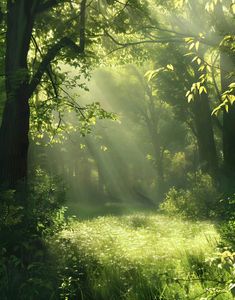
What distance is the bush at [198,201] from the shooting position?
20.1 m

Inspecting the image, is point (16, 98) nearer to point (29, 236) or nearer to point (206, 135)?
point (29, 236)

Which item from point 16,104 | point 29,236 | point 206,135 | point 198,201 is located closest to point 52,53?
point 16,104

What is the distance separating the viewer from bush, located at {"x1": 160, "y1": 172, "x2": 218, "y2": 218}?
2009cm

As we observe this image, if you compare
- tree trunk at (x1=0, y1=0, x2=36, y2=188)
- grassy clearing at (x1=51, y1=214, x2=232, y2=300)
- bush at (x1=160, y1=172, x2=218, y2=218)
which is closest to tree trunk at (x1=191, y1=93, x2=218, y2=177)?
bush at (x1=160, y1=172, x2=218, y2=218)

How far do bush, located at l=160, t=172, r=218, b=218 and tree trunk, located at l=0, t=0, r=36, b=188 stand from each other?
10.4m

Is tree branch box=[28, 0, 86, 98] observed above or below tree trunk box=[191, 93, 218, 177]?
below

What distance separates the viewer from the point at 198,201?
826 inches

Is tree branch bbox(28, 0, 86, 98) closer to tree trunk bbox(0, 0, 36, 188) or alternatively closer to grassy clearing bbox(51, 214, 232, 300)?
tree trunk bbox(0, 0, 36, 188)

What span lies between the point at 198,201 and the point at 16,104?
40.7ft

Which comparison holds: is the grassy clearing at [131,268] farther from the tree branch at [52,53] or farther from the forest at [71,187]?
the tree branch at [52,53]

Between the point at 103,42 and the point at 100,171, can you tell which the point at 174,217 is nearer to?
the point at 103,42

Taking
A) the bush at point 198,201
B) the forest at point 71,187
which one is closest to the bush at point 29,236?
the forest at point 71,187

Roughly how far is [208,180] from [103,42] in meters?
9.66

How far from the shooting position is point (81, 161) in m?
69.6
